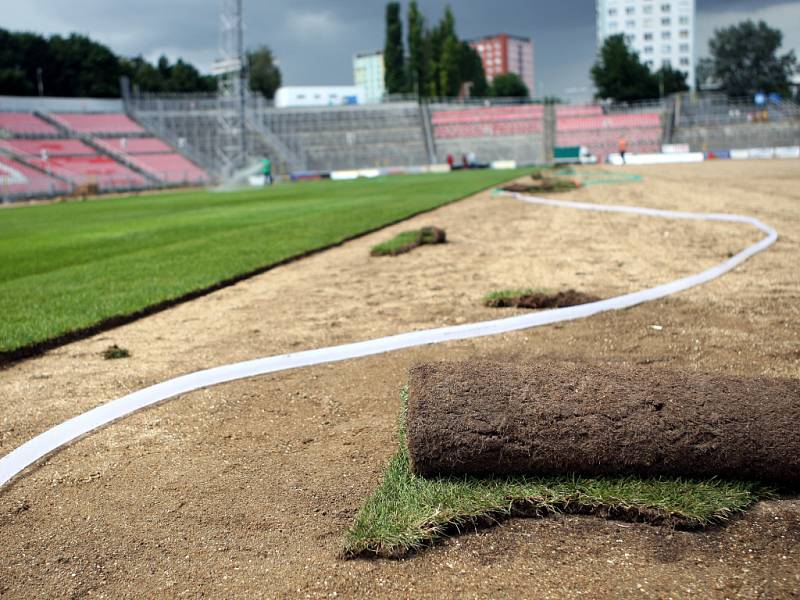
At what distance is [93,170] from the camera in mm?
46062

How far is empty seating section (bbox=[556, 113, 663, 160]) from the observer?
63.2m

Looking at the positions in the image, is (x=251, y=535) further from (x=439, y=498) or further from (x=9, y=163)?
(x=9, y=163)

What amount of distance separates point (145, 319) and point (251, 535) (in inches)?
182

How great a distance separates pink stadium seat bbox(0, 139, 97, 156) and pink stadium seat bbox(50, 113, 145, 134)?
283 cm

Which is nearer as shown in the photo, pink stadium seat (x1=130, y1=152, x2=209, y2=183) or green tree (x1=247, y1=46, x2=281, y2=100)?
pink stadium seat (x1=130, y1=152, x2=209, y2=183)

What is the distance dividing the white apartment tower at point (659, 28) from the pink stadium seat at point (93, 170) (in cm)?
9314

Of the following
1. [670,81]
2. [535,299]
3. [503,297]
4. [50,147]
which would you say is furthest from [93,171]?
[670,81]

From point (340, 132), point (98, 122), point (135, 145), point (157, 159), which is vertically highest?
point (98, 122)

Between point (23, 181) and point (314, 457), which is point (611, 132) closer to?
point (23, 181)

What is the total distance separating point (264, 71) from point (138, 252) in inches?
4168

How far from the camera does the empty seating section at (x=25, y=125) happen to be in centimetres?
4722

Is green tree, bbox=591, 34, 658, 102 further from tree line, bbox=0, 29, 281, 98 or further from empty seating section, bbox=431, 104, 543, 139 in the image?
tree line, bbox=0, 29, 281, 98

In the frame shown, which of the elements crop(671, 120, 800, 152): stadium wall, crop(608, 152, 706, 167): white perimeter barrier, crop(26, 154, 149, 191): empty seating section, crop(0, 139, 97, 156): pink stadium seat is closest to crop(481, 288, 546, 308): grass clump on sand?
crop(26, 154, 149, 191): empty seating section

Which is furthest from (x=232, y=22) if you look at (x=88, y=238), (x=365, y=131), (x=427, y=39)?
(x=427, y=39)
